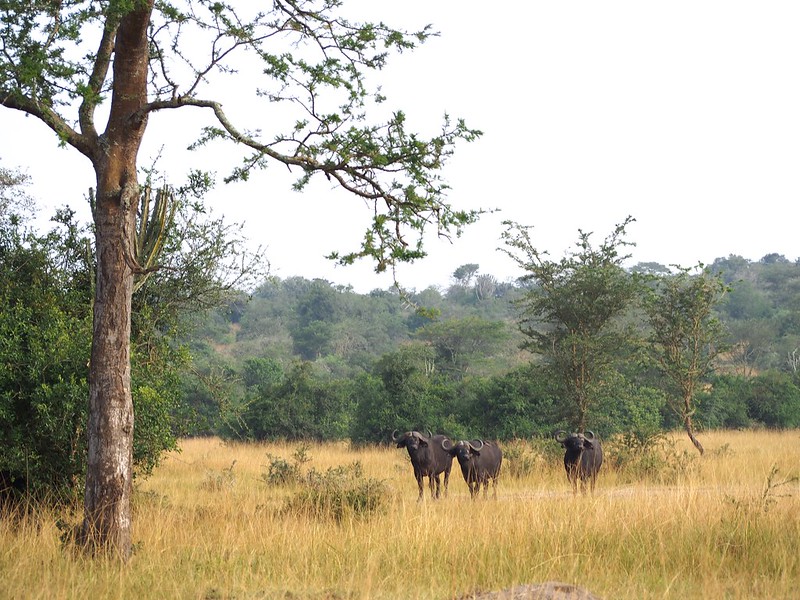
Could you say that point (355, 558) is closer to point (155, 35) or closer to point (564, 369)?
point (155, 35)

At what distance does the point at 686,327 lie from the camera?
1977 cm

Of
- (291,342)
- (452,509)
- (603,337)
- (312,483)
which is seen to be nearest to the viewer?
(452,509)

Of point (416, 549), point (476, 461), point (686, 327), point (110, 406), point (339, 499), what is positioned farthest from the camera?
point (686, 327)

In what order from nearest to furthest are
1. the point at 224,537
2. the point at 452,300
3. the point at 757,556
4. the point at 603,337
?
1. the point at 757,556
2. the point at 224,537
3. the point at 603,337
4. the point at 452,300

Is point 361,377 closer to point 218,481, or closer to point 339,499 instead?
point 218,481

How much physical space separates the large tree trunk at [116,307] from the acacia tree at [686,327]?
14.1 m

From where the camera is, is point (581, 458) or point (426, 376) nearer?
point (581, 458)

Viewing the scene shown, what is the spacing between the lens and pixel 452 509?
10.6 meters

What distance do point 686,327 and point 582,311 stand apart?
257 cm

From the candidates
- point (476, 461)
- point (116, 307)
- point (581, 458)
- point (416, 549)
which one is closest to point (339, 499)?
point (416, 549)

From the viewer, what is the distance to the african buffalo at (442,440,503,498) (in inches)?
529

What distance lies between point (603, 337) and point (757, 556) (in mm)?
11570

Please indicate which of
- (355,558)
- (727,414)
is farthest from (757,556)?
(727,414)

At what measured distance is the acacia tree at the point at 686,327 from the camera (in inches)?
767
